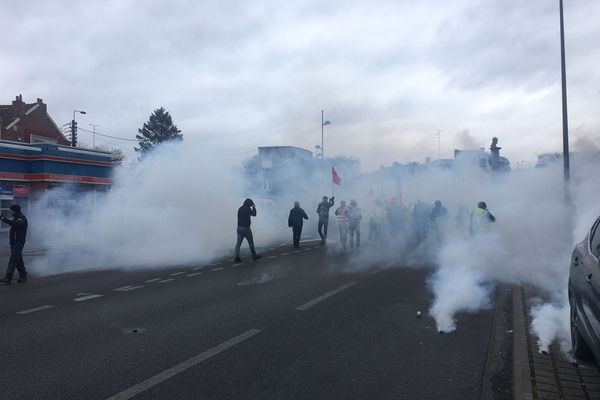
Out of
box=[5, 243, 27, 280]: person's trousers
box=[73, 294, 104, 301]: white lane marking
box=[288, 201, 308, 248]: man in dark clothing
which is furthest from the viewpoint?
box=[288, 201, 308, 248]: man in dark clothing

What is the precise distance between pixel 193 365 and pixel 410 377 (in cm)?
196

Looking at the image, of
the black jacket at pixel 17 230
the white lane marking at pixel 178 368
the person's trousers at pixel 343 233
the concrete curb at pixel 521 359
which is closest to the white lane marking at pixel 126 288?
the black jacket at pixel 17 230

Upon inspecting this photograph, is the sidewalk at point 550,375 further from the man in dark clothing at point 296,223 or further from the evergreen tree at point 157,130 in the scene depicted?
the evergreen tree at point 157,130

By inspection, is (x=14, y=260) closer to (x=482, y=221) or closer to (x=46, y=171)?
(x=482, y=221)

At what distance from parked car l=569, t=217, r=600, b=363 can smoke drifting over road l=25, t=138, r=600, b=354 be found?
1311 mm

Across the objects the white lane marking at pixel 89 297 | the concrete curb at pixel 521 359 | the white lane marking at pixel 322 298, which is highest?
the white lane marking at pixel 89 297

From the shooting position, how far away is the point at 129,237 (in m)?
13.6

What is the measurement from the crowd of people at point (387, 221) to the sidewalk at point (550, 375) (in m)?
8.24

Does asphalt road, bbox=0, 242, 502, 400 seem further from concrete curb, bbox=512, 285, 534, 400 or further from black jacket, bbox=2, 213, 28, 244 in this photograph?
black jacket, bbox=2, 213, 28, 244

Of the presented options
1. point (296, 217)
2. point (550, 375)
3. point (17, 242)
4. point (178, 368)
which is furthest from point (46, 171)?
point (550, 375)

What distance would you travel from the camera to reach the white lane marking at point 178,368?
12.3 feet

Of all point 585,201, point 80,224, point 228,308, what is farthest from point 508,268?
point 80,224

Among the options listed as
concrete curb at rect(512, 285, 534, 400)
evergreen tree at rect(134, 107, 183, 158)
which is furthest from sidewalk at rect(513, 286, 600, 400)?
evergreen tree at rect(134, 107, 183, 158)

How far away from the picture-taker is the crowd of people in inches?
579
